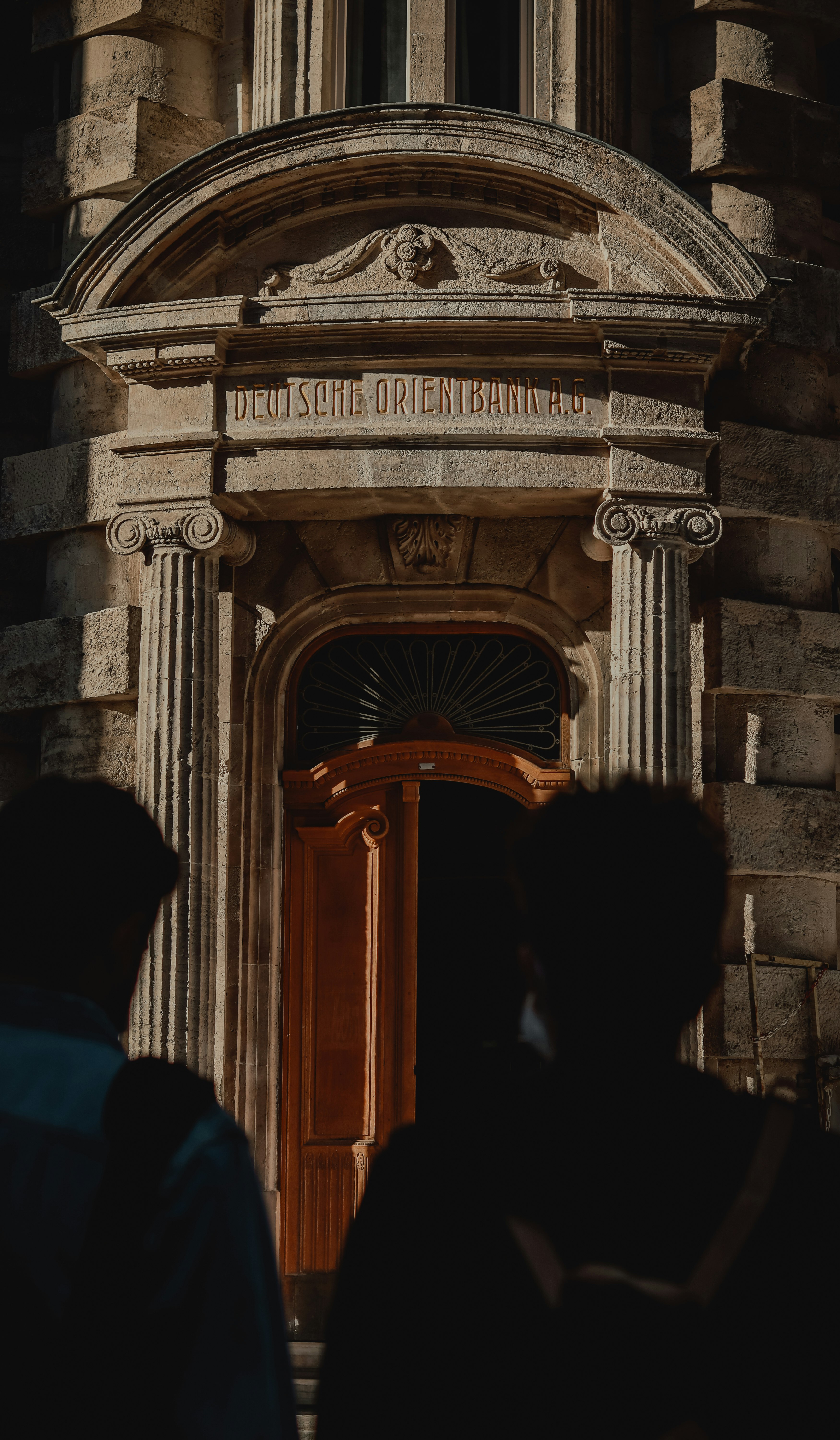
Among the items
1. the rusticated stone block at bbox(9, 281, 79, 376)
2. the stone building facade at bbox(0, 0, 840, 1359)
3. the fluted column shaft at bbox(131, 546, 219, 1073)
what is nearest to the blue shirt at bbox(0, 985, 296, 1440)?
the fluted column shaft at bbox(131, 546, 219, 1073)

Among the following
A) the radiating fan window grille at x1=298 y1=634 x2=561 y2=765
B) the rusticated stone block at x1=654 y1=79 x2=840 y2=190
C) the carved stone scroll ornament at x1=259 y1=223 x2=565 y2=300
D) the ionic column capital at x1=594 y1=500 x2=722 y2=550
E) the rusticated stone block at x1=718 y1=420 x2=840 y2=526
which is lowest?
the radiating fan window grille at x1=298 y1=634 x2=561 y2=765

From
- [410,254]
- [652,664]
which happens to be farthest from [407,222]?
[652,664]

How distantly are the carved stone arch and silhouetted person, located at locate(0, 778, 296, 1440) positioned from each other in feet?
21.2

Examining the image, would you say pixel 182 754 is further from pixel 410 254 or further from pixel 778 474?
pixel 778 474

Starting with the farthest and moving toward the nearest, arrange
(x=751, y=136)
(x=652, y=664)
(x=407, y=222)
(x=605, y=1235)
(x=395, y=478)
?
(x=751, y=136), (x=407, y=222), (x=395, y=478), (x=652, y=664), (x=605, y=1235)

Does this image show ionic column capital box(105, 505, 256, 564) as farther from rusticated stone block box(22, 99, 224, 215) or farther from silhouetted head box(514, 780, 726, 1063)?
silhouetted head box(514, 780, 726, 1063)

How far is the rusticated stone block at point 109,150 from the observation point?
904 cm

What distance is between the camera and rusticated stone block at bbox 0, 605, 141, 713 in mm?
8594

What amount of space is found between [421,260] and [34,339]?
2472 mm

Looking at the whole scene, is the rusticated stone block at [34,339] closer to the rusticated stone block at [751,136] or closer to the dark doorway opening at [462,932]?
the dark doorway opening at [462,932]

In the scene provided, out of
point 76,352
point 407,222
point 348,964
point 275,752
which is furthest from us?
point 76,352

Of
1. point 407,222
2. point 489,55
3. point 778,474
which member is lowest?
point 778,474

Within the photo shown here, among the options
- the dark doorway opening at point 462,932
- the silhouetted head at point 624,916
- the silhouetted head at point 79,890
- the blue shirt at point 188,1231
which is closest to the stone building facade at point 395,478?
the dark doorway opening at point 462,932

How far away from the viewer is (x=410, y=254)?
8.22m
